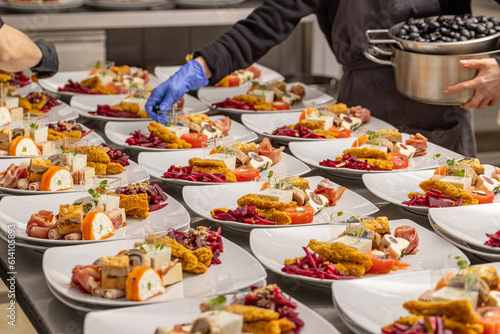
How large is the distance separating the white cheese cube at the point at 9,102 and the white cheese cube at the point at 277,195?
1.40m

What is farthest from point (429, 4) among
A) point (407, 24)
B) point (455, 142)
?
point (455, 142)

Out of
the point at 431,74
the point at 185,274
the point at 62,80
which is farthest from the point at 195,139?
the point at 62,80

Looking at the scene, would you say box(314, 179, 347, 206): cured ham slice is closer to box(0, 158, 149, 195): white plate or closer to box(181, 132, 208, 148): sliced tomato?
box(0, 158, 149, 195): white plate

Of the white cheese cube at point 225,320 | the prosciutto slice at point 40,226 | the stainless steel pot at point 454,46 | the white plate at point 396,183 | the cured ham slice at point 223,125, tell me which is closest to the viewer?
the white cheese cube at point 225,320

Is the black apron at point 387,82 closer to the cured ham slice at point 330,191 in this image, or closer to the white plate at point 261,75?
the white plate at point 261,75

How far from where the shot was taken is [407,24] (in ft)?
9.55

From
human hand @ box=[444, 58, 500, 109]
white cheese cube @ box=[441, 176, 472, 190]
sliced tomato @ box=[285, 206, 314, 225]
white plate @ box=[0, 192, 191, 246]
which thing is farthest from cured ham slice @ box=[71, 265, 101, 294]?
human hand @ box=[444, 58, 500, 109]

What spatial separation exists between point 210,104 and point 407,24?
1.00 metres

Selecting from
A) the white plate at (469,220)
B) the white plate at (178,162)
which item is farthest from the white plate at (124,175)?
the white plate at (469,220)

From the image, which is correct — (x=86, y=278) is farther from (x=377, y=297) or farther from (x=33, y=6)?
(x=33, y=6)

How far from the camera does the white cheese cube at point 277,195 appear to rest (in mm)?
2117

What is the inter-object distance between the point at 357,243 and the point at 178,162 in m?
1.01

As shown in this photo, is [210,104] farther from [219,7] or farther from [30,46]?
[219,7]

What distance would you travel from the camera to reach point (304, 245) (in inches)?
75.0
